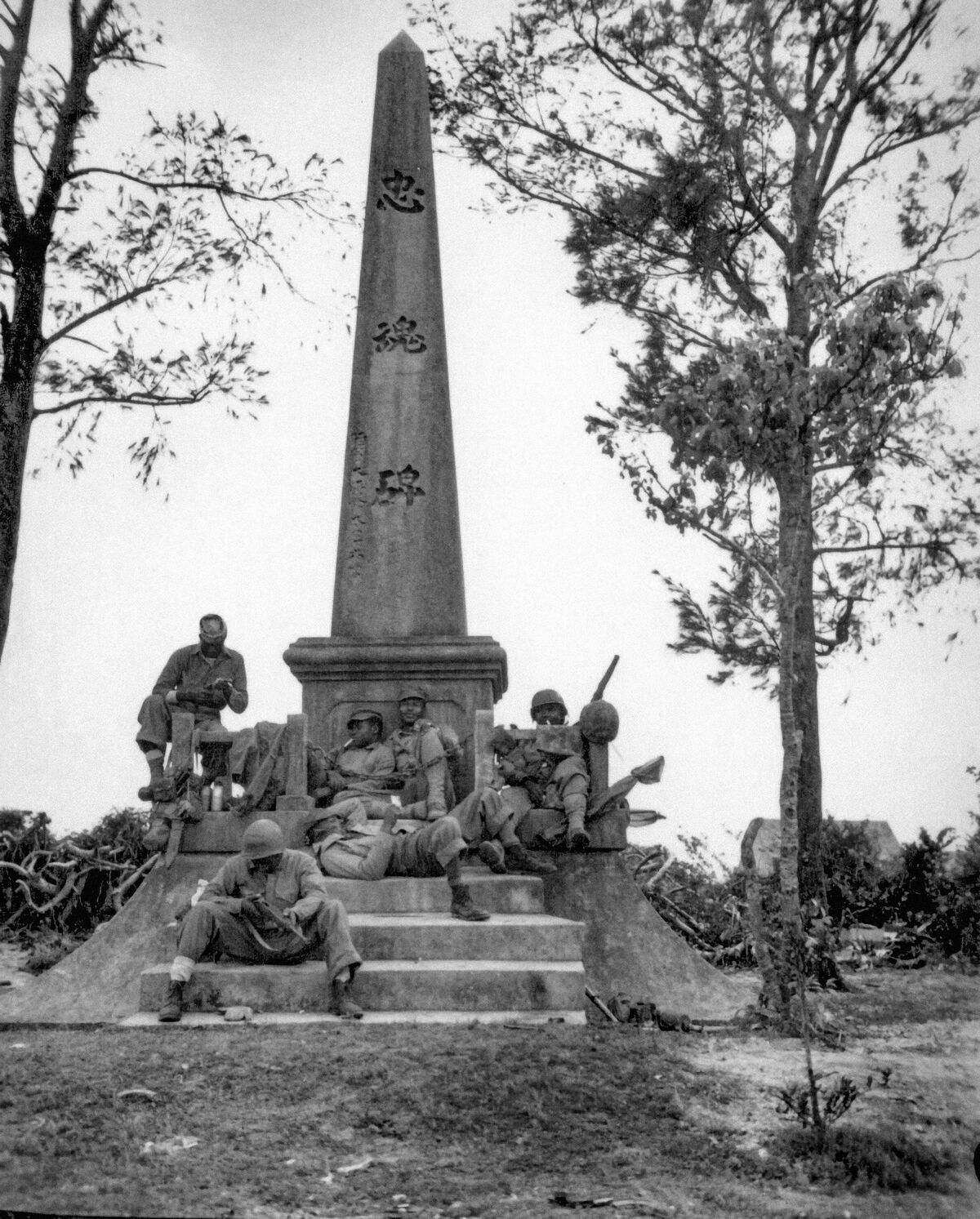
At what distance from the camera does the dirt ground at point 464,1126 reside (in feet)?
18.1

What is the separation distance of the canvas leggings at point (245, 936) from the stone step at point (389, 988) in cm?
8

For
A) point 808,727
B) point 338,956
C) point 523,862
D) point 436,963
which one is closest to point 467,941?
point 436,963

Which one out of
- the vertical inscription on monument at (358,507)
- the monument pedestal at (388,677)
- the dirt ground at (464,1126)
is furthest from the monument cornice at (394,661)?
the dirt ground at (464,1126)

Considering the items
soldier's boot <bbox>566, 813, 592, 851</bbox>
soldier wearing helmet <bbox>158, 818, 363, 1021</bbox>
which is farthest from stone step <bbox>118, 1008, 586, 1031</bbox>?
soldier's boot <bbox>566, 813, 592, 851</bbox>

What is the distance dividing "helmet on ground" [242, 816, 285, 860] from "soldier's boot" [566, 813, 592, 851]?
8.79 feet

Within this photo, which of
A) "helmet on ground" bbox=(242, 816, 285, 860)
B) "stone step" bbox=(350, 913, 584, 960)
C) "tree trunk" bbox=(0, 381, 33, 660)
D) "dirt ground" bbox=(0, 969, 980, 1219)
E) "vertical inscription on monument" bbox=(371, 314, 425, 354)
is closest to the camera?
"dirt ground" bbox=(0, 969, 980, 1219)

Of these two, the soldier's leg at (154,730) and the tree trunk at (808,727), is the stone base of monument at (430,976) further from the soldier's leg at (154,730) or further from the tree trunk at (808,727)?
the tree trunk at (808,727)

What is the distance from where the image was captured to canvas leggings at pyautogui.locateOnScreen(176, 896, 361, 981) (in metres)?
8.59

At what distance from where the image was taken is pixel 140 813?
1547 cm

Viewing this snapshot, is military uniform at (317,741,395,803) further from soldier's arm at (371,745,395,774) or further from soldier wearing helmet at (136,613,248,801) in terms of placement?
soldier wearing helmet at (136,613,248,801)

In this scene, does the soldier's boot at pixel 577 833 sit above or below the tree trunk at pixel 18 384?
below

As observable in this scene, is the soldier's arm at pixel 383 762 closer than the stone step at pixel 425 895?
No

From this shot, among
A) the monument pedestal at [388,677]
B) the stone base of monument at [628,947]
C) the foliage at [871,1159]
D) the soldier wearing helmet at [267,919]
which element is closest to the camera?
the foliage at [871,1159]

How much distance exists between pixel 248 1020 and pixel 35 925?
22.9 feet
